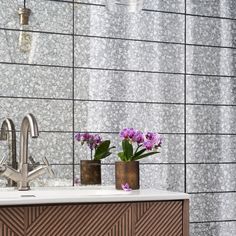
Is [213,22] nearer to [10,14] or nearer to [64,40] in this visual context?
[64,40]

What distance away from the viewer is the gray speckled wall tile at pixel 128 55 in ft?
10.2

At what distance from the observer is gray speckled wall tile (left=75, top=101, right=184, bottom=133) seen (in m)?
3.08

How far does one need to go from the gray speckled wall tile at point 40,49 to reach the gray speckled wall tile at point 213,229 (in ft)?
4.15

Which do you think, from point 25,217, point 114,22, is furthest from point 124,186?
point 114,22

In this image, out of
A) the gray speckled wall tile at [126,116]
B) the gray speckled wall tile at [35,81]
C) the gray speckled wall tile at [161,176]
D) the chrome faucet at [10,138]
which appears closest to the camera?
the chrome faucet at [10,138]

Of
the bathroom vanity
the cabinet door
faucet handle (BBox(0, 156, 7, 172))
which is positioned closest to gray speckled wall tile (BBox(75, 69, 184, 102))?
faucet handle (BBox(0, 156, 7, 172))

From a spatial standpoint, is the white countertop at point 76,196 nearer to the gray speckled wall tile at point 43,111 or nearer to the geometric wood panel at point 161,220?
the geometric wood panel at point 161,220

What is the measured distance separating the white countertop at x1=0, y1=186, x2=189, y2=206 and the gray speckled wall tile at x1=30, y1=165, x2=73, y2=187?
0.15 metres

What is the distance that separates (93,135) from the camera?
3033 mm

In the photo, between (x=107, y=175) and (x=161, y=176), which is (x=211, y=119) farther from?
(x=107, y=175)

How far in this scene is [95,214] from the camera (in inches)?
91.7

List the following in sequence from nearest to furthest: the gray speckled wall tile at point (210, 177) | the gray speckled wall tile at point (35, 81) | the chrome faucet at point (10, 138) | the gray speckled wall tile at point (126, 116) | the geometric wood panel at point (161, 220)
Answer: the geometric wood panel at point (161, 220) → the chrome faucet at point (10, 138) → the gray speckled wall tile at point (35, 81) → the gray speckled wall tile at point (126, 116) → the gray speckled wall tile at point (210, 177)

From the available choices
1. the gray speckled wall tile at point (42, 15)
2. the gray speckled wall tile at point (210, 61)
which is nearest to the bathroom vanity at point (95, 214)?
the gray speckled wall tile at point (42, 15)

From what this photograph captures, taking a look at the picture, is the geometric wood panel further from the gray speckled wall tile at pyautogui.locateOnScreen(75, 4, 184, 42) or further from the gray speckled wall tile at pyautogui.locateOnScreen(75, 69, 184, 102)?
the gray speckled wall tile at pyautogui.locateOnScreen(75, 4, 184, 42)
